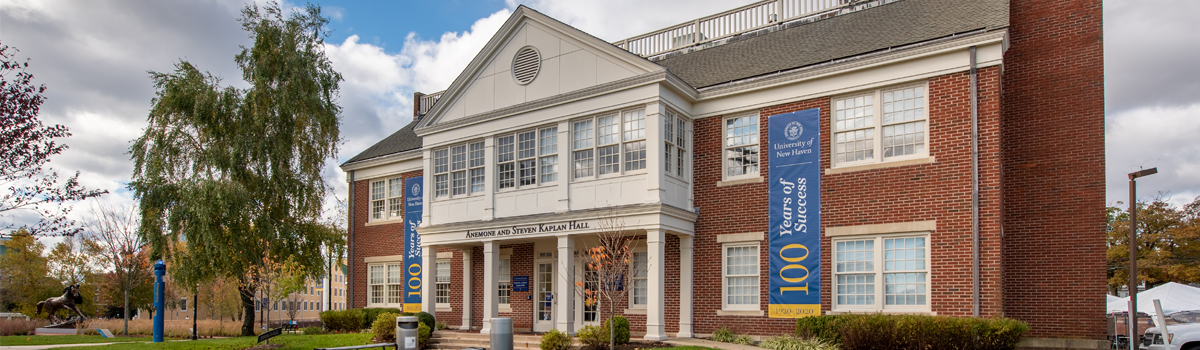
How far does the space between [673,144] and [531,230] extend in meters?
4.24

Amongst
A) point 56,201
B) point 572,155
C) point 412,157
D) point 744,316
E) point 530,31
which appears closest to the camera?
point 56,201

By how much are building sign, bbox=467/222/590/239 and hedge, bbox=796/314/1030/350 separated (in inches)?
266

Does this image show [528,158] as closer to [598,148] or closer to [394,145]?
[598,148]

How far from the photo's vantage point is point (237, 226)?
896 inches

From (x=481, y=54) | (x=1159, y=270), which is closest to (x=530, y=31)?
(x=481, y=54)

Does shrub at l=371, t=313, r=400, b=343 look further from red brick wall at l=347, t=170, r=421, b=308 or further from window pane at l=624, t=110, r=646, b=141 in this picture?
window pane at l=624, t=110, r=646, b=141

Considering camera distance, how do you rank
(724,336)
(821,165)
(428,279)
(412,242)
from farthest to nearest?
1. (412,242)
2. (428,279)
3. (724,336)
4. (821,165)

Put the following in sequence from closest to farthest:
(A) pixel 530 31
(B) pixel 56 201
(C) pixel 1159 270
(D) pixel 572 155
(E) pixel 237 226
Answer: (B) pixel 56 201
(D) pixel 572 155
(A) pixel 530 31
(E) pixel 237 226
(C) pixel 1159 270

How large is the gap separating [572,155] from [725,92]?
13.0 feet

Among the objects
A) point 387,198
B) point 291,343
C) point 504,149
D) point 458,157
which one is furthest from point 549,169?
point 387,198

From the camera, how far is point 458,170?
21.1m

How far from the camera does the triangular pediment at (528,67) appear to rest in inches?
720

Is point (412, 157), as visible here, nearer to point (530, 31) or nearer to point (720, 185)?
point (530, 31)

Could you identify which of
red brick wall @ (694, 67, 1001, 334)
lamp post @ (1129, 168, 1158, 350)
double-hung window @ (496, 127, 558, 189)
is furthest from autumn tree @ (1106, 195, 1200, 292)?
double-hung window @ (496, 127, 558, 189)
